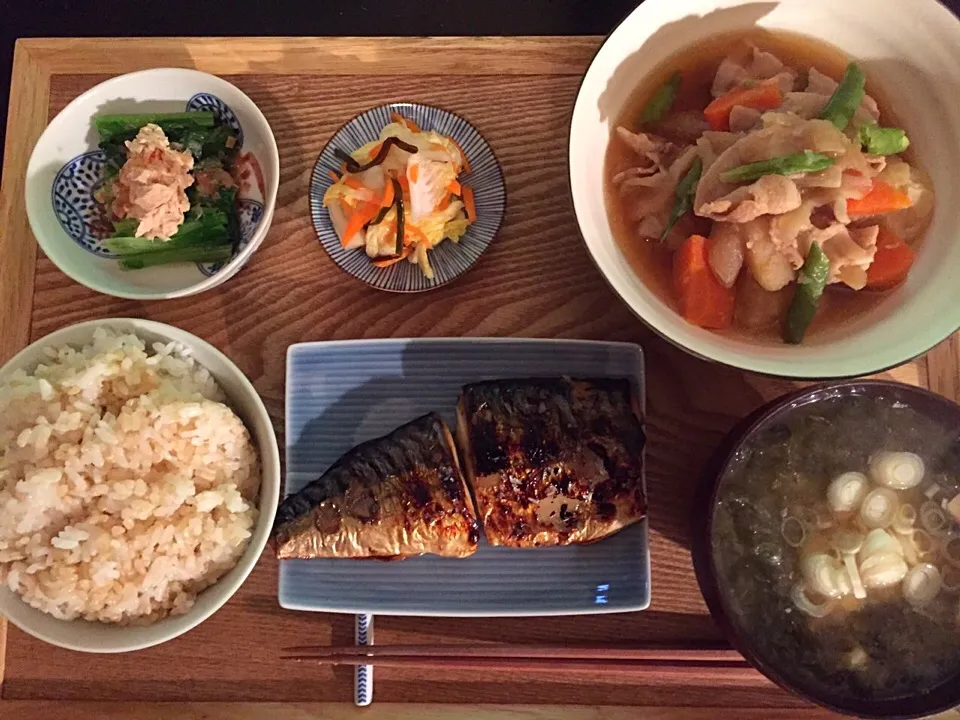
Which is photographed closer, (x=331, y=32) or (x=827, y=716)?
(x=827, y=716)

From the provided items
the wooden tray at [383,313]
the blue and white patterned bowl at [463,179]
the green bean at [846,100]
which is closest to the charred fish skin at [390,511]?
the wooden tray at [383,313]

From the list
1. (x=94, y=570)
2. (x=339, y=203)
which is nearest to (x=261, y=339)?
(x=339, y=203)

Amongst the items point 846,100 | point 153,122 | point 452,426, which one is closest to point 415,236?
point 452,426

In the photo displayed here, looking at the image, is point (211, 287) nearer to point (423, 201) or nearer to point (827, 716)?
point (423, 201)

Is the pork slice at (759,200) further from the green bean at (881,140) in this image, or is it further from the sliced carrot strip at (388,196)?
the sliced carrot strip at (388,196)

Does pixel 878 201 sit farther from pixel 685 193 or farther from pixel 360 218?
pixel 360 218

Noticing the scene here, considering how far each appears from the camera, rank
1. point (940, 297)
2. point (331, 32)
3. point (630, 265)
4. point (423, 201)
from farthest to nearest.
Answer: point (331, 32), point (423, 201), point (630, 265), point (940, 297)
